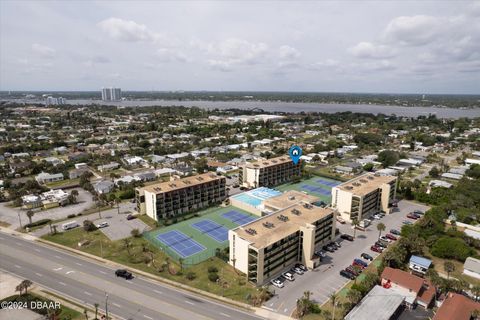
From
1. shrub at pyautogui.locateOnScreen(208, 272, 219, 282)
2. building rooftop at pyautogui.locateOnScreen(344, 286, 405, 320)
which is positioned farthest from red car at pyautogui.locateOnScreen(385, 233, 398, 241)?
shrub at pyautogui.locateOnScreen(208, 272, 219, 282)

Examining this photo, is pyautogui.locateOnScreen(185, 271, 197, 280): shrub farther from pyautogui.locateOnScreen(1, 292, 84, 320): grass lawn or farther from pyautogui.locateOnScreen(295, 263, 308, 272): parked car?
pyautogui.locateOnScreen(295, 263, 308, 272): parked car

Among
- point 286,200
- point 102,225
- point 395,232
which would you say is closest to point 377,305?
point 395,232

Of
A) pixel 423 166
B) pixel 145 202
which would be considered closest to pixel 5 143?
pixel 145 202

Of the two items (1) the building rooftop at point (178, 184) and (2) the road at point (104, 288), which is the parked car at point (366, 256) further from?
(1) the building rooftop at point (178, 184)

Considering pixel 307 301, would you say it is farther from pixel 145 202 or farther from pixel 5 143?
pixel 5 143

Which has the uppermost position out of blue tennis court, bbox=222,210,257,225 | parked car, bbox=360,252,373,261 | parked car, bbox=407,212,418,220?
parked car, bbox=407,212,418,220

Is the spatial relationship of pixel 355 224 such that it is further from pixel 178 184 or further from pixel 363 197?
pixel 178 184

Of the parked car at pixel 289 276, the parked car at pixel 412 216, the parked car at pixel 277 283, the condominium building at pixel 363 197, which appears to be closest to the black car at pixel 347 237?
the condominium building at pixel 363 197
